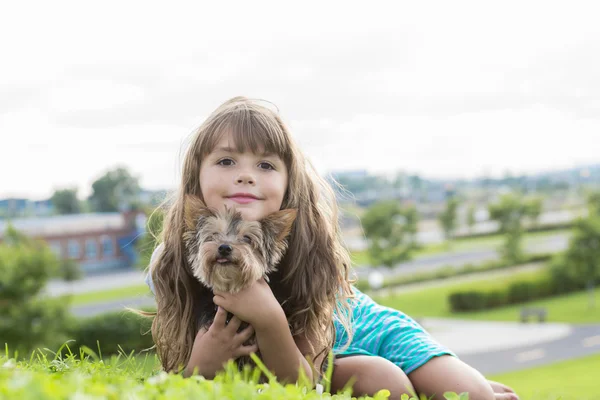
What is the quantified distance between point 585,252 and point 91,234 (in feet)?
114

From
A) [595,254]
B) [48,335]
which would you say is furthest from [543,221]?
[48,335]

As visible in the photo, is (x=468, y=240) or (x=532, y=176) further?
(x=532, y=176)

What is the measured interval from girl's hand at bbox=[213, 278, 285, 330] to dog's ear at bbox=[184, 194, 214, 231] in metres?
0.39

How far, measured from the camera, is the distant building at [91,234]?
48.2 metres

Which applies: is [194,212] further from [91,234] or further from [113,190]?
[113,190]

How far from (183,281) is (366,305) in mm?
1262

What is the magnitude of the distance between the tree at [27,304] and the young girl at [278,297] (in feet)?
80.0

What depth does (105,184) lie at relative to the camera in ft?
200

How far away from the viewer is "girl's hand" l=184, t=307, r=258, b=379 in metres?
3.32

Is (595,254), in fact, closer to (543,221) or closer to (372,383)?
(543,221)

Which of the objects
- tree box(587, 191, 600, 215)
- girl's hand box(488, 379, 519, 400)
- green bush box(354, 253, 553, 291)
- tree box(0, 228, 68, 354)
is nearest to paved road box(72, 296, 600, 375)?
tree box(0, 228, 68, 354)

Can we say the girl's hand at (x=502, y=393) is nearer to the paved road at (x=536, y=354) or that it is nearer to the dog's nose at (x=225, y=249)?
the dog's nose at (x=225, y=249)

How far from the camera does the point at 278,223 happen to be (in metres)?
3.34

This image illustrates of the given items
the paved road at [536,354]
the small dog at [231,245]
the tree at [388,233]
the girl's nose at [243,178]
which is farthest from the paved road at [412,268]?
the small dog at [231,245]
